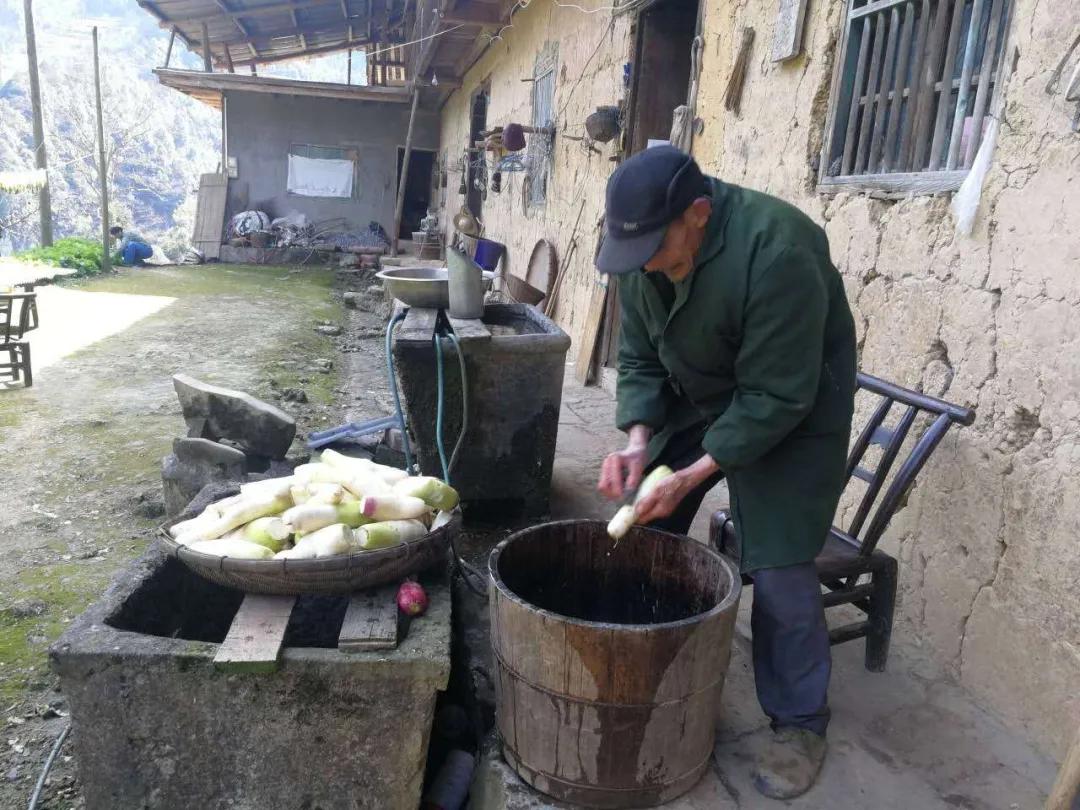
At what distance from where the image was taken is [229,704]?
198cm

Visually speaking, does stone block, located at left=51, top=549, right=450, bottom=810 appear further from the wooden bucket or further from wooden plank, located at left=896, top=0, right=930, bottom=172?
wooden plank, located at left=896, top=0, right=930, bottom=172

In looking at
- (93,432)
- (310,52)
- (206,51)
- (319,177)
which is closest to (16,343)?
(93,432)

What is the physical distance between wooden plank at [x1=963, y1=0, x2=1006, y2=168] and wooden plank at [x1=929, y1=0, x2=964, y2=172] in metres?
0.15

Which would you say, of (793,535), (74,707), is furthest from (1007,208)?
(74,707)

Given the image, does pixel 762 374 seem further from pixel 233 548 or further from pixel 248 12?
pixel 248 12

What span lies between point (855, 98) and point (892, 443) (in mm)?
1529

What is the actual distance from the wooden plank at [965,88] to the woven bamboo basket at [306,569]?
211 centimetres

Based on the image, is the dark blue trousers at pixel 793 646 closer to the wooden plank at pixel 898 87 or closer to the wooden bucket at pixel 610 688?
the wooden bucket at pixel 610 688

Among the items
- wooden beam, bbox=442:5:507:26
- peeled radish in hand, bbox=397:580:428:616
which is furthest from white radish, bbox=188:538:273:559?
wooden beam, bbox=442:5:507:26

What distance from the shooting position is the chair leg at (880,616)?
2.45m

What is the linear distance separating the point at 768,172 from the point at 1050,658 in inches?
95.2

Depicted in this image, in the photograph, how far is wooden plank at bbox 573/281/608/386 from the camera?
604 centimetres

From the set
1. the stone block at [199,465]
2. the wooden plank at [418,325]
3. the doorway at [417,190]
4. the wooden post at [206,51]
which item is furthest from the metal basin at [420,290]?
the doorway at [417,190]

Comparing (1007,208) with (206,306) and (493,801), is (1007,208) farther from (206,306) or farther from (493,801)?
(206,306)
